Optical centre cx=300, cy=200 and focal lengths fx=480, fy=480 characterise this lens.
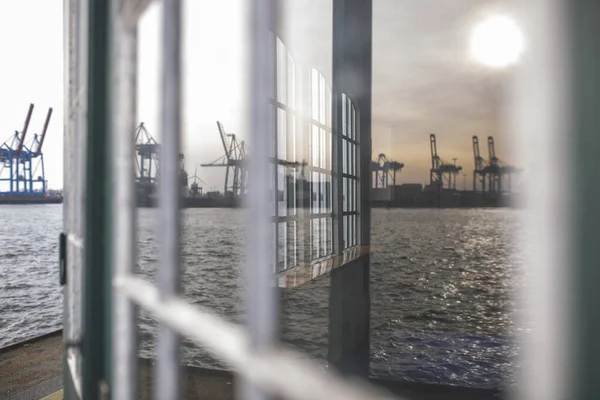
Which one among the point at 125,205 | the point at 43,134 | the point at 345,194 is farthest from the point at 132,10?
the point at 43,134

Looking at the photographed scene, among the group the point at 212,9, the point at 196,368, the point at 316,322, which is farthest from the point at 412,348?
the point at 212,9

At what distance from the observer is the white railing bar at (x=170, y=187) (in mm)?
638

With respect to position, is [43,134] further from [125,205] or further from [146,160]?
[125,205]

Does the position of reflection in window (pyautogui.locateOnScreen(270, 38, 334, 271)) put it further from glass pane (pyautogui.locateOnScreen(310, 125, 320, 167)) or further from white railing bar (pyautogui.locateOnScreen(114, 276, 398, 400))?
white railing bar (pyautogui.locateOnScreen(114, 276, 398, 400))

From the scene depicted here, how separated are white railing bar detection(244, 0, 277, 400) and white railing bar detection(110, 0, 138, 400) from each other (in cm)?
50

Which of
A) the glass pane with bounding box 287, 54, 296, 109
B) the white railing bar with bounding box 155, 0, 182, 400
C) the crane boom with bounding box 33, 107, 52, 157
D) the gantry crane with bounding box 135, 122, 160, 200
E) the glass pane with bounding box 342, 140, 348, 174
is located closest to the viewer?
the white railing bar with bounding box 155, 0, 182, 400

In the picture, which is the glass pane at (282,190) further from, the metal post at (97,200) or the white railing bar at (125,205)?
the white railing bar at (125,205)

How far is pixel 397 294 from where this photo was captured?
30.9 feet

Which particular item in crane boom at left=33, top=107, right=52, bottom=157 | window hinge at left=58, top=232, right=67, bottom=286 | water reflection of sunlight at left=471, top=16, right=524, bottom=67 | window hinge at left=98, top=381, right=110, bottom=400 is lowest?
Result: window hinge at left=98, top=381, right=110, bottom=400

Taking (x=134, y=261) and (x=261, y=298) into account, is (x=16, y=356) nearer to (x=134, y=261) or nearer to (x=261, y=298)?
(x=134, y=261)

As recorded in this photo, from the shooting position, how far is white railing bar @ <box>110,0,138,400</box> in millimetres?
875

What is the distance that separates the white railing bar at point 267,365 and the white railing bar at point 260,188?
1 cm

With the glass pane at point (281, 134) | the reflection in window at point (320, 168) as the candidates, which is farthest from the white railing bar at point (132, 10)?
the reflection in window at point (320, 168)

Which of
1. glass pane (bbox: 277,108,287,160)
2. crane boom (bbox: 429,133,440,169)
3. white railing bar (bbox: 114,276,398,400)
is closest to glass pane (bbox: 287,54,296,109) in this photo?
glass pane (bbox: 277,108,287,160)
